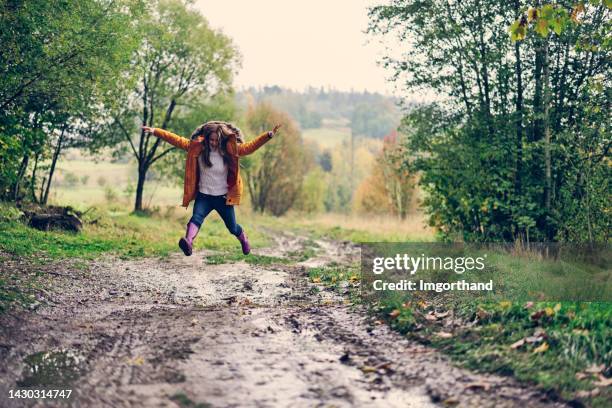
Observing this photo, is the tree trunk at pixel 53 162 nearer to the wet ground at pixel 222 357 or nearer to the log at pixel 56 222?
the log at pixel 56 222

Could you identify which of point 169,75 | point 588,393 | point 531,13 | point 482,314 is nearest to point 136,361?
point 482,314

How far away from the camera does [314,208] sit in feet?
150

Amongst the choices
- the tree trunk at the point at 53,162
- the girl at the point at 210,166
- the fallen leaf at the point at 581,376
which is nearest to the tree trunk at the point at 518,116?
the girl at the point at 210,166

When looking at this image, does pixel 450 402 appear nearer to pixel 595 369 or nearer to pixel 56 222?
pixel 595 369

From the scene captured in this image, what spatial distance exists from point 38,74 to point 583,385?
12.9 meters

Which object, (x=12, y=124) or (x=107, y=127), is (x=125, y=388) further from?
(x=107, y=127)

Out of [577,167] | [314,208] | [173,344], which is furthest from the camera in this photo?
[314,208]

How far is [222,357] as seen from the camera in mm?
5211

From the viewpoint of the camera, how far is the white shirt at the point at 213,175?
8641 mm

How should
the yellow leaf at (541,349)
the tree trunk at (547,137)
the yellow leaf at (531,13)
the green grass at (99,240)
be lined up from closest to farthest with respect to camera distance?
1. the yellow leaf at (541,349)
2. the yellow leaf at (531,13)
3. the green grass at (99,240)
4. the tree trunk at (547,137)

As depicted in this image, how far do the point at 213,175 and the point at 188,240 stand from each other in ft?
3.63

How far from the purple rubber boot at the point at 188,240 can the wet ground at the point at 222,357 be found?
74 centimetres

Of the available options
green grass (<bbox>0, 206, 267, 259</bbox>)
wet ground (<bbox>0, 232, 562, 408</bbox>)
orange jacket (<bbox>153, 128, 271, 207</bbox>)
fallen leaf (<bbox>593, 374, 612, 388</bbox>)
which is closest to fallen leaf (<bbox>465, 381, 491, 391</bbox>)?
wet ground (<bbox>0, 232, 562, 408</bbox>)

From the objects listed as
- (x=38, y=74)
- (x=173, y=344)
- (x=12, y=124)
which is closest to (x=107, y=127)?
(x=12, y=124)
